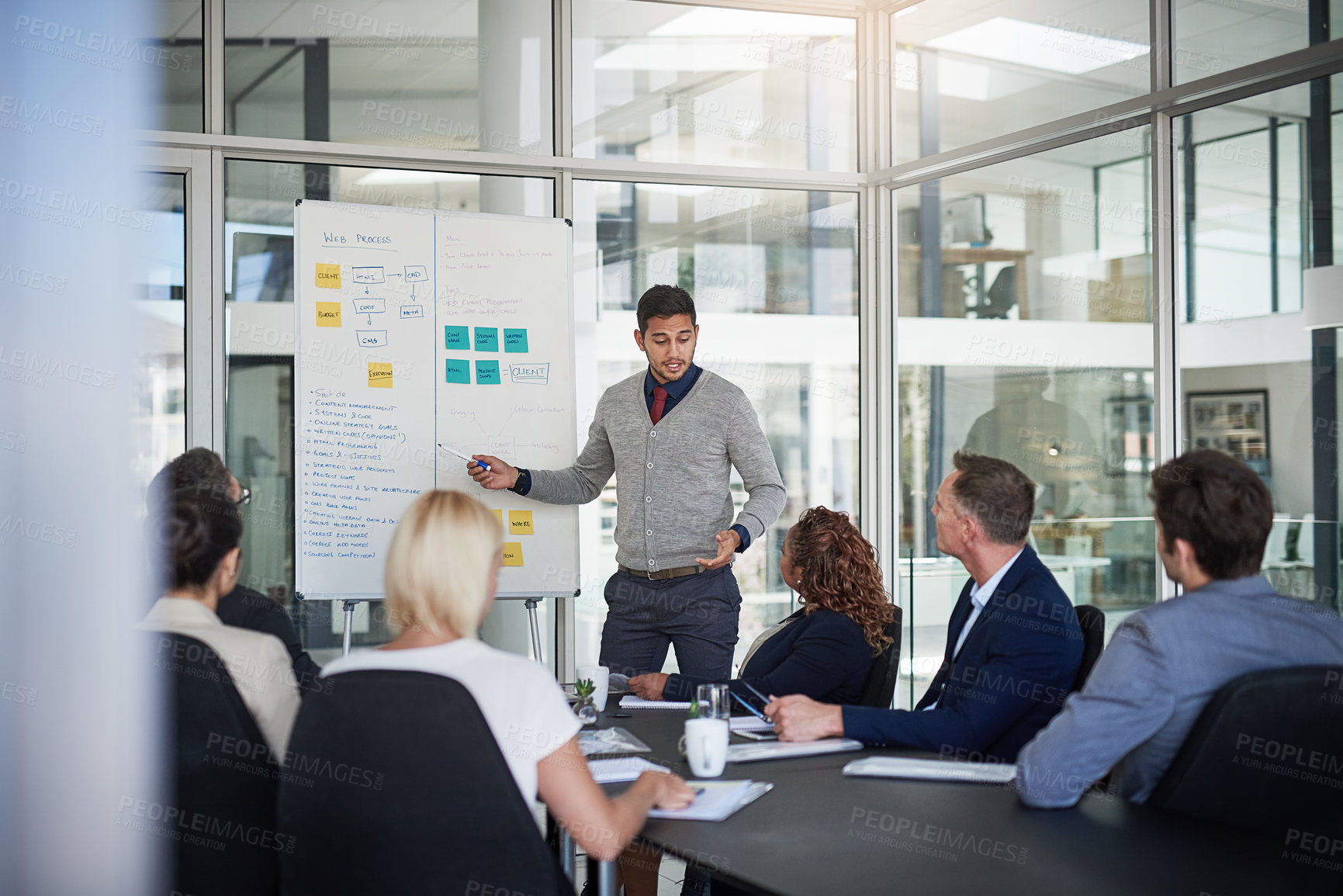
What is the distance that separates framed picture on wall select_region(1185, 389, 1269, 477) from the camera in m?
3.28

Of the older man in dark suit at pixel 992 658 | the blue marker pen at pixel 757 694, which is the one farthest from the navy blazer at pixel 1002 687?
the blue marker pen at pixel 757 694

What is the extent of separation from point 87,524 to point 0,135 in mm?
287

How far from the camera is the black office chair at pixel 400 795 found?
136 centimetres

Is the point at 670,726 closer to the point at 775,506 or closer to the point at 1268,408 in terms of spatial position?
the point at 775,506

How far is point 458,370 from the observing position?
387cm

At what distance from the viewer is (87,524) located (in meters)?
0.81

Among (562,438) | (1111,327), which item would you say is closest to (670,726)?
(562,438)

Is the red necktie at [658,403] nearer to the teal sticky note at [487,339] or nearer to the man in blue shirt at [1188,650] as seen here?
the teal sticky note at [487,339]

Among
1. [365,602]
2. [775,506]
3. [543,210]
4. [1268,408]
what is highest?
[543,210]

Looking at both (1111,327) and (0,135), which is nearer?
(0,135)

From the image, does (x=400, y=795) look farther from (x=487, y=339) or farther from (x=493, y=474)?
(x=487, y=339)

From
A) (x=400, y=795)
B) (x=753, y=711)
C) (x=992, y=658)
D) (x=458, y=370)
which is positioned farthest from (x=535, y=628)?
(x=400, y=795)

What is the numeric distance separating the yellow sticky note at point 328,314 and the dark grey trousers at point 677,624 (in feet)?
4.32

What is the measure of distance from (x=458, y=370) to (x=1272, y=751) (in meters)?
2.87
